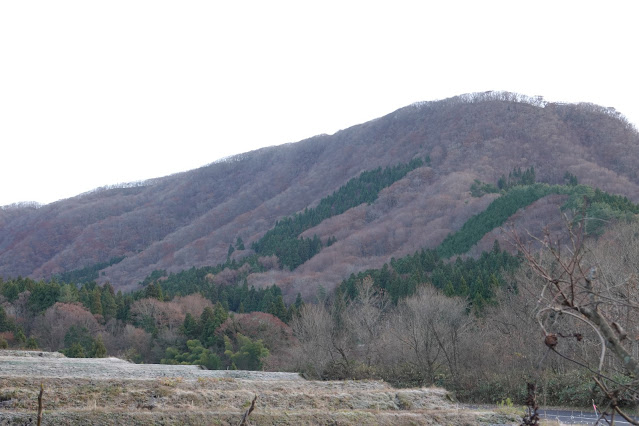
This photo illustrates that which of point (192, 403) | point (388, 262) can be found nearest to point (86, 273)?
point (388, 262)

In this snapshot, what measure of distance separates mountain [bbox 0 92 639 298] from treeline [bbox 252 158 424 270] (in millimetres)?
2873

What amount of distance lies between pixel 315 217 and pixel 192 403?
110 meters

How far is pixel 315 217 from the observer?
122500 millimetres

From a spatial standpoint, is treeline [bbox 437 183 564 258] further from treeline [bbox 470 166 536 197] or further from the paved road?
the paved road

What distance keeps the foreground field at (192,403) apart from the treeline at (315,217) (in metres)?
79.8

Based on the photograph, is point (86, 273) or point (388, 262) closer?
point (388, 262)

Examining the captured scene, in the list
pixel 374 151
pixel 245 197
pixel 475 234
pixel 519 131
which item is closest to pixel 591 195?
pixel 475 234

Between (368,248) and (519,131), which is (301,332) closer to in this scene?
(368,248)

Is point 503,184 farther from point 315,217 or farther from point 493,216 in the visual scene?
point 315,217

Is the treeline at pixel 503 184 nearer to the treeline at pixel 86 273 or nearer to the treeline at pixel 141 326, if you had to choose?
the treeline at pixel 141 326

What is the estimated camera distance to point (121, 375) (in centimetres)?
1714

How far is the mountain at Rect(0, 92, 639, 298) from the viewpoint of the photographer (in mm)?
96500

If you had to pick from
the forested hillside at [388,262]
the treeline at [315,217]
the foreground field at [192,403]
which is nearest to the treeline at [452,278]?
the forested hillside at [388,262]

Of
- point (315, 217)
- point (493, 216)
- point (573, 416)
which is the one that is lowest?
point (315, 217)
